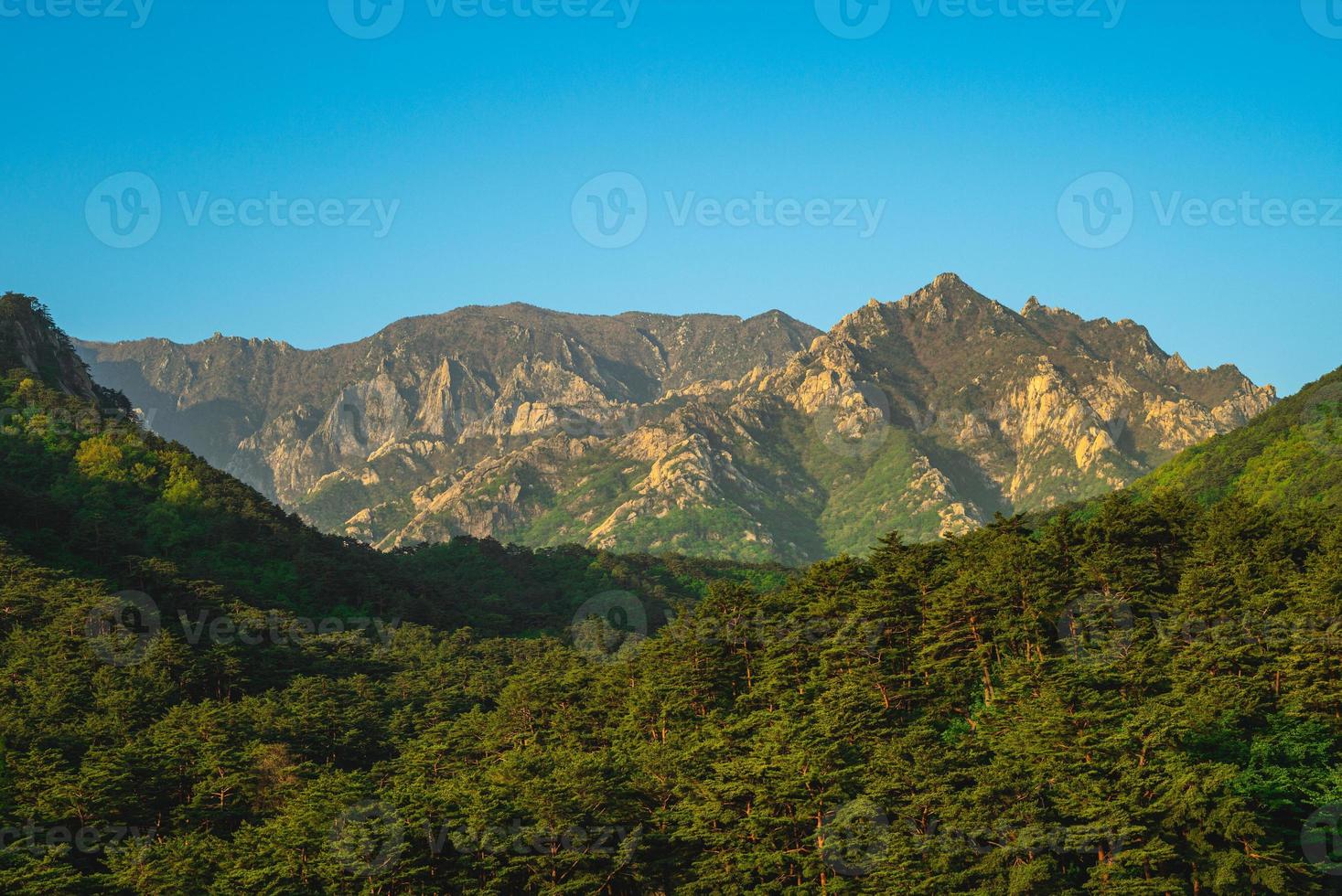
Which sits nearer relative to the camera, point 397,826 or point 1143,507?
point 397,826

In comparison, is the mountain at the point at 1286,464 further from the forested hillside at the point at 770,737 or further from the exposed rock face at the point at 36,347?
the exposed rock face at the point at 36,347

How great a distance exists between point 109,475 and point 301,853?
4069 inches

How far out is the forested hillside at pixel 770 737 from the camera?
212 ft

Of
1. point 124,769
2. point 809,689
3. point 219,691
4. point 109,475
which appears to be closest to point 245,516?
point 109,475

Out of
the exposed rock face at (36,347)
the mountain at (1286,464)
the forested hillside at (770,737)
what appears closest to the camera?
the forested hillside at (770,737)

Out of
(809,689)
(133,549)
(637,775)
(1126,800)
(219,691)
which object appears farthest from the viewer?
(133,549)

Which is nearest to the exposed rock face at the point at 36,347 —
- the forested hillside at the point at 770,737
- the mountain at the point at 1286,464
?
the forested hillside at the point at 770,737

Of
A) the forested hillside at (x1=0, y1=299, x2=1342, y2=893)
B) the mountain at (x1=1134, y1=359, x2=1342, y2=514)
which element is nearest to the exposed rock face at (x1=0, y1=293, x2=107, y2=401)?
the forested hillside at (x1=0, y1=299, x2=1342, y2=893)

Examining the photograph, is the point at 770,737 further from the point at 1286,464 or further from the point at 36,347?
the point at 36,347

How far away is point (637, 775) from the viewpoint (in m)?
76.6

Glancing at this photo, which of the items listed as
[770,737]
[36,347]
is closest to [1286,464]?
[770,737]

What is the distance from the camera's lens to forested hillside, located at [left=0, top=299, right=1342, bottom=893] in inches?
2539

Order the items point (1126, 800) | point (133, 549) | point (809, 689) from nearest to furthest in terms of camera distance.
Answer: point (1126, 800) < point (809, 689) < point (133, 549)

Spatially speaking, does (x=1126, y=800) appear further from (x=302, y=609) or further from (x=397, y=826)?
(x=302, y=609)
